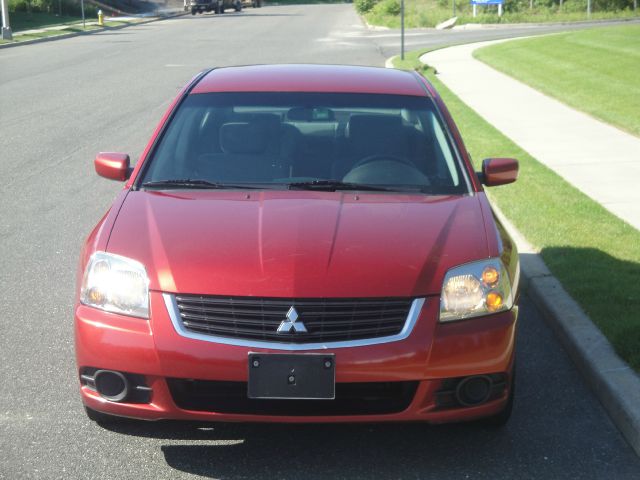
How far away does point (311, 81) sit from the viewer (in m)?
6.05

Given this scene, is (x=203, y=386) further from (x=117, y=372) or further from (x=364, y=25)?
(x=364, y=25)

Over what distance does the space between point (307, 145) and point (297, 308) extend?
5.53 feet

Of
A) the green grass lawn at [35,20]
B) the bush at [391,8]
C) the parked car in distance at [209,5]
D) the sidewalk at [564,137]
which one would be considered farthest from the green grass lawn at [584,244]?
the parked car in distance at [209,5]

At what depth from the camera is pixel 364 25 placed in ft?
177

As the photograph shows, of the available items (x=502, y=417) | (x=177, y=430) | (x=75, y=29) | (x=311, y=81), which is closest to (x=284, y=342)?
(x=177, y=430)

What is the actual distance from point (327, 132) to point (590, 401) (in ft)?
6.49

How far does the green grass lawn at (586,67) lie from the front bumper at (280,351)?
11.2 meters

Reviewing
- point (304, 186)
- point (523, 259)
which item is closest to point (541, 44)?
point (523, 259)

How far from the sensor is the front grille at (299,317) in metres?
4.12

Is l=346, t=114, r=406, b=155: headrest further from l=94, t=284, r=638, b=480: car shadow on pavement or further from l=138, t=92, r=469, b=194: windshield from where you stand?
l=94, t=284, r=638, b=480: car shadow on pavement

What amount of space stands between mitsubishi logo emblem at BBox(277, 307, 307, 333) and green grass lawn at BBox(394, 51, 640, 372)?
2026mm

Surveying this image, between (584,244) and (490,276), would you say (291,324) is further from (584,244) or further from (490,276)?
(584,244)

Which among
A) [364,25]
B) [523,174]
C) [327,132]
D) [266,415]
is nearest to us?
[266,415]

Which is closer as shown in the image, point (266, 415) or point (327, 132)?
point (266, 415)
